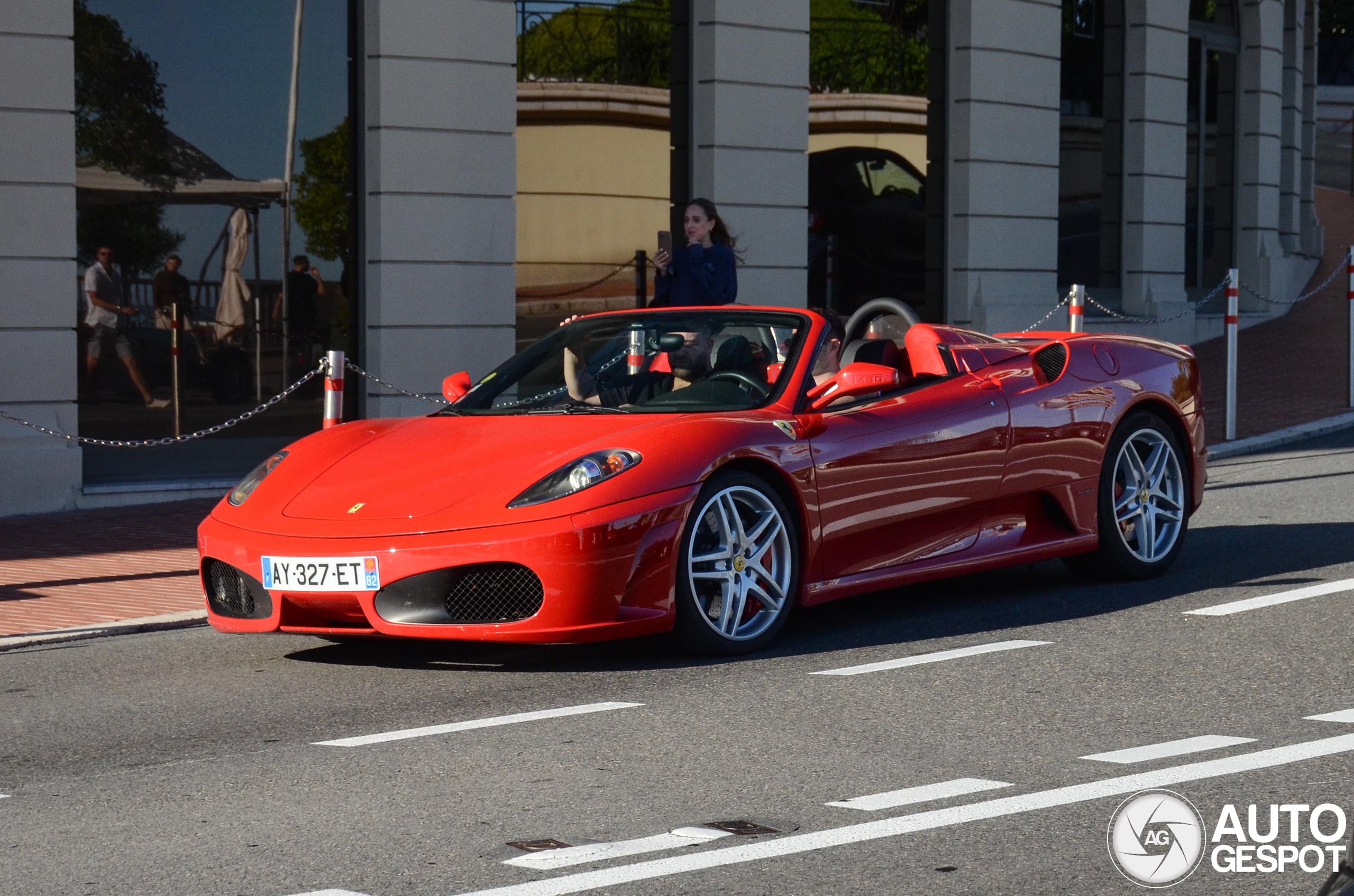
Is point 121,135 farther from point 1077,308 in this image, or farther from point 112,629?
point 1077,308

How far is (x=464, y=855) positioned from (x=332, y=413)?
561 cm

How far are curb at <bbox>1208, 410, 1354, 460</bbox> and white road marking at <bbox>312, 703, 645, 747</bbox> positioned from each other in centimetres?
879

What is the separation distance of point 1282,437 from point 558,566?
10.0 m

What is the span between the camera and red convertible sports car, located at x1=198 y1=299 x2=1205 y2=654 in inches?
245

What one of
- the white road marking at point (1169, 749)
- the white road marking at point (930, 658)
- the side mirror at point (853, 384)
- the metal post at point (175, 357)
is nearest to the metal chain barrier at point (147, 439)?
the metal post at point (175, 357)

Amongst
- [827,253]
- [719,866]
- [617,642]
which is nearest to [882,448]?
[617,642]

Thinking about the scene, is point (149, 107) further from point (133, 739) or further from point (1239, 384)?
point (1239, 384)

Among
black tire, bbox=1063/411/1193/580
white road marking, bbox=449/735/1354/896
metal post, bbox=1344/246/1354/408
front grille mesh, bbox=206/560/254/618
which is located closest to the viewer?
white road marking, bbox=449/735/1354/896

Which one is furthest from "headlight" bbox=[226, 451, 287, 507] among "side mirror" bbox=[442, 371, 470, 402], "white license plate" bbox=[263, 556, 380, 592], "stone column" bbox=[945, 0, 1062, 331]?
"stone column" bbox=[945, 0, 1062, 331]

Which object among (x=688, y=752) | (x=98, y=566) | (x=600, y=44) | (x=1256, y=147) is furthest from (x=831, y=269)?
(x=688, y=752)

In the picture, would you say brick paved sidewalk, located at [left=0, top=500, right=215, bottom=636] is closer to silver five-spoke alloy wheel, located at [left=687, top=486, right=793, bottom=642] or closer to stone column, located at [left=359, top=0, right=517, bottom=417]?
stone column, located at [left=359, top=0, right=517, bottom=417]

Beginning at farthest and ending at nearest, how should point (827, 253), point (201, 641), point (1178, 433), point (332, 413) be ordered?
point (827, 253), point (332, 413), point (1178, 433), point (201, 641)

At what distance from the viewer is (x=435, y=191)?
14.7 metres

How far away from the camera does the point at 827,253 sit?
18219 millimetres
